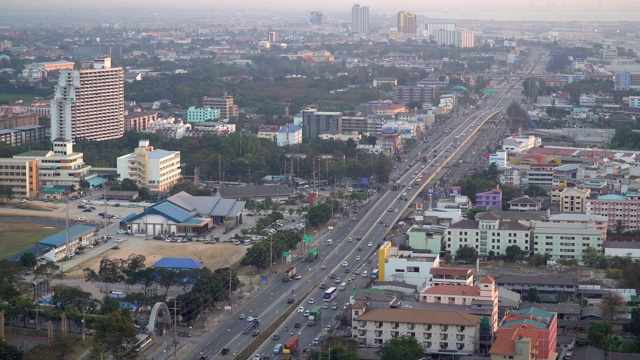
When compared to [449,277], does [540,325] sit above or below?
below

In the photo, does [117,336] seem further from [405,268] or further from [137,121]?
[137,121]

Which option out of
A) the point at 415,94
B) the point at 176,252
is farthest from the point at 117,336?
the point at 415,94

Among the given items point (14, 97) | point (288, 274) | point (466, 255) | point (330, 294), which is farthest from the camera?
point (14, 97)

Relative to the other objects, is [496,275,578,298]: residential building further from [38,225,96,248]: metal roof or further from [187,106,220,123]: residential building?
[187,106,220,123]: residential building

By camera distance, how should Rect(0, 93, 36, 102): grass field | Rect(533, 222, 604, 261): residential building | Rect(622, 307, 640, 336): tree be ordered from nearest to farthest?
Rect(622, 307, 640, 336): tree → Rect(533, 222, 604, 261): residential building → Rect(0, 93, 36, 102): grass field

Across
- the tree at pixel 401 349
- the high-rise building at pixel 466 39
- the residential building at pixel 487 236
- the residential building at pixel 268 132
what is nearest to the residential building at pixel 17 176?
the residential building at pixel 268 132

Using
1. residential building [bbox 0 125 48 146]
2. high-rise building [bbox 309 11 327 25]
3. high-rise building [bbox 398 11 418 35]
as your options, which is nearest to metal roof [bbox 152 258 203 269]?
residential building [bbox 0 125 48 146]

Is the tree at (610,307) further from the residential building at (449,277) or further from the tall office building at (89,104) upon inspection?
the tall office building at (89,104)
